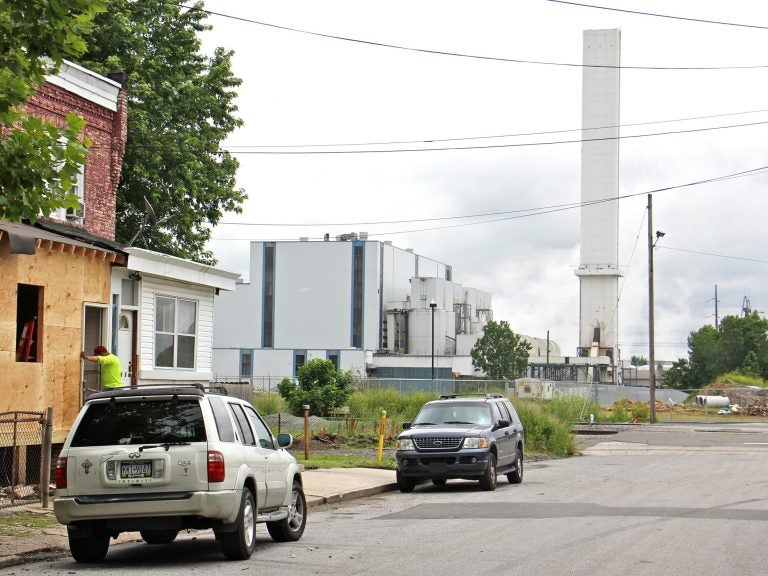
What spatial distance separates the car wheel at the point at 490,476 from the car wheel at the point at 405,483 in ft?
4.51

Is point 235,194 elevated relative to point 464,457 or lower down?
elevated

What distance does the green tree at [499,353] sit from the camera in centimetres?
9938

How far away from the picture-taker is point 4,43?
12031 mm

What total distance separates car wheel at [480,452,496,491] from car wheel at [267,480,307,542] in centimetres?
752

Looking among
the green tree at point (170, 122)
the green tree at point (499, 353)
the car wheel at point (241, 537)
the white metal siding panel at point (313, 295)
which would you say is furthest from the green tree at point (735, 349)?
the car wheel at point (241, 537)

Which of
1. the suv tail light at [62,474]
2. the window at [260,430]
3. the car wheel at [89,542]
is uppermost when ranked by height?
the window at [260,430]

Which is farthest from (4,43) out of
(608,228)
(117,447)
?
(608,228)

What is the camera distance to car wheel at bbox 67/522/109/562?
37.3 feet

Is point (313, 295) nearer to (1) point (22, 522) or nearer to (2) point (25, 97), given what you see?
(1) point (22, 522)

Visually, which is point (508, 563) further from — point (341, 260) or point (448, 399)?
point (341, 260)

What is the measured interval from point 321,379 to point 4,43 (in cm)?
3233

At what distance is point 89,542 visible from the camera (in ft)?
37.9

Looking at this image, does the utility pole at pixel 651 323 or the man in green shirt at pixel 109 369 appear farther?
the utility pole at pixel 651 323

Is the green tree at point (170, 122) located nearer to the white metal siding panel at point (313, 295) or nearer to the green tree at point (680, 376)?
the white metal siding panel at point (313, 295)
